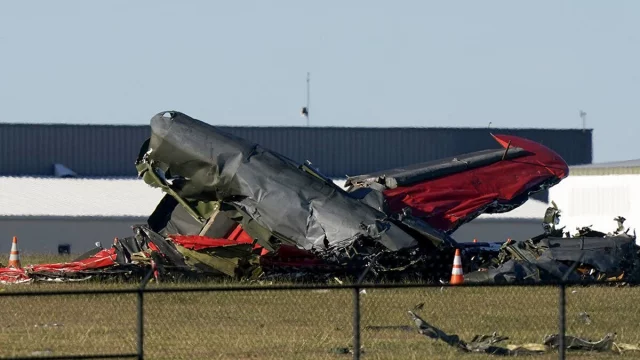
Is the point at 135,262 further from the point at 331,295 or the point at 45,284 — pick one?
the point at 331,295

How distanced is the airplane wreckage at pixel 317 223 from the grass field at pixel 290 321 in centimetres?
63

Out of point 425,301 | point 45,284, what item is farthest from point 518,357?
point 45,284

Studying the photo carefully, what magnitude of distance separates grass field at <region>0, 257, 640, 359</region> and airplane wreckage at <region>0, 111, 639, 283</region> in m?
0.63

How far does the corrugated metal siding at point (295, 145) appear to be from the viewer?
59.3 metres

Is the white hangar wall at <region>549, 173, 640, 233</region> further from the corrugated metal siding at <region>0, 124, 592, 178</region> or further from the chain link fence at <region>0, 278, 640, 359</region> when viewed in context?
the chain link fence at <region>0, 278, 640, 359</region>

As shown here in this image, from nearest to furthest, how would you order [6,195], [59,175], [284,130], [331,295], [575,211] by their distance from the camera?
[331,295] < [575,211] < [6,195] < [59,175] < [284,130]

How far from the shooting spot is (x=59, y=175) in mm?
58469

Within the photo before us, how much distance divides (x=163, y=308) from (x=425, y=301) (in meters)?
4.36

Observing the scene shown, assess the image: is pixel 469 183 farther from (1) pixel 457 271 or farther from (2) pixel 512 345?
(2) pixel 512 345

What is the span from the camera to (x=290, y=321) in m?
19.3

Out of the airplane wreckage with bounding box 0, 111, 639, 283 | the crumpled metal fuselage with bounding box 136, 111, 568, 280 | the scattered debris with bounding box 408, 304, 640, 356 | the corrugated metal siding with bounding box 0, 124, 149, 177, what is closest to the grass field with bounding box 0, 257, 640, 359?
the scattered debris with bounding box 408, 304, 640, 356

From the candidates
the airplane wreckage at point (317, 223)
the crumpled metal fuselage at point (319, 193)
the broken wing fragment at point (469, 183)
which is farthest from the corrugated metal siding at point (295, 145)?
the airplane wreckage at point (317, 223)

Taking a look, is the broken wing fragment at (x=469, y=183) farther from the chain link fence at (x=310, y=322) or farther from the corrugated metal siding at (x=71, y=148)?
the corrugated metal siding at (x=71, y=148)

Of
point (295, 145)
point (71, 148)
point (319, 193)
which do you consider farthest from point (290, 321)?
point (295, 145)
